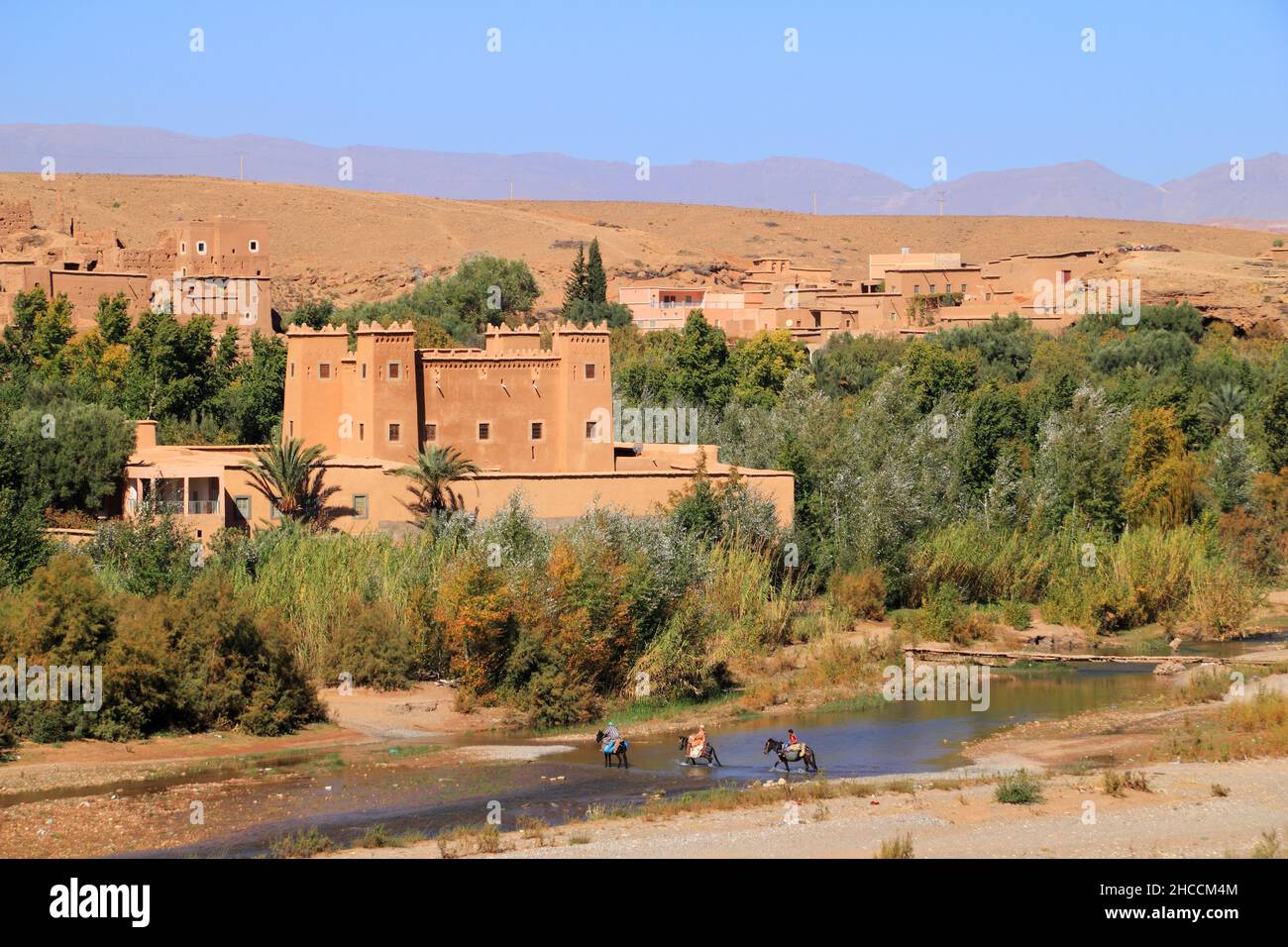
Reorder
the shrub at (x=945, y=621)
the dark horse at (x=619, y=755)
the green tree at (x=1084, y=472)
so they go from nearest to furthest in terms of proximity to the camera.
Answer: the dark horse at (x=619, y=755), the shrub at (x=945, y=621), the green tree at (x=1084, y=472)

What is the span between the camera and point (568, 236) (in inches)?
3834

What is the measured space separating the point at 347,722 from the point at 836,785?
8171 millimetres

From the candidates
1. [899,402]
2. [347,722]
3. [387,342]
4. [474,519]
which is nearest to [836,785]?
[347,722]

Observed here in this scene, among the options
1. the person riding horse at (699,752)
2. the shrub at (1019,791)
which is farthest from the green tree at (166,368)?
the shrub at (1019,791)

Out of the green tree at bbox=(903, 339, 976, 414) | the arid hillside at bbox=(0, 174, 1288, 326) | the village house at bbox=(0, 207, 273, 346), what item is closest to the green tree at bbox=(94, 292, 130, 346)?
the village house at bbox=(0, 207, 273, 346)

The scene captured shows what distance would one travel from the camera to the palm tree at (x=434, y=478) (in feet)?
106

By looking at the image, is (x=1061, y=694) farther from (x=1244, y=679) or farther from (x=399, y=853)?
(x=399, y=853)

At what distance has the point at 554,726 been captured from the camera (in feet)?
87.9

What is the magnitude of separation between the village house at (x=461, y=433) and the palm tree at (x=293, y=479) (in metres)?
0.19

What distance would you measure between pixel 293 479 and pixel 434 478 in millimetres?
2504

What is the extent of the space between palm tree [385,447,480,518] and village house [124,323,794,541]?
0.17 m

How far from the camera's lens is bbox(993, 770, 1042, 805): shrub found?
65.1 feet

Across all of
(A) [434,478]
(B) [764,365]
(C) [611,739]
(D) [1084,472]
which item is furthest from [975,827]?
(B) [764,365]

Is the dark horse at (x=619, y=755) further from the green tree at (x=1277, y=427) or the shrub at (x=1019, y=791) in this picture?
the green tree at (x=1277, y=427)
